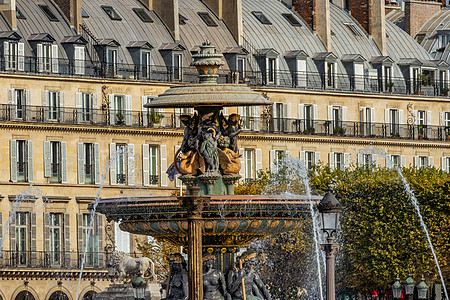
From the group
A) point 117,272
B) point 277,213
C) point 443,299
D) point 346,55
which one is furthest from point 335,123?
point 277,213

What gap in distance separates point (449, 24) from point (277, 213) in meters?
100

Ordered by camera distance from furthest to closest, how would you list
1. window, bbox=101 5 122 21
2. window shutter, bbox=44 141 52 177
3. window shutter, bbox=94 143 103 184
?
1. window, bbox=101 5 122 21
2. window shutter, bbox=94 143 103 184
3. window shutter, bbox=44 141 52 177

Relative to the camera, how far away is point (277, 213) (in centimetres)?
4359

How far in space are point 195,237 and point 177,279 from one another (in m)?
4.41

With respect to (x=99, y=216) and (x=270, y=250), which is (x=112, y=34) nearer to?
(x=99, y=216)

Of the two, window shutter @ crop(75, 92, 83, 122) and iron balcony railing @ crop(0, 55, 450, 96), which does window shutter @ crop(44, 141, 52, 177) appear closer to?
window shutter @ crop(75, 92, 83, 122)

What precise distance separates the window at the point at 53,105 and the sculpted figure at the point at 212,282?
6652 cm

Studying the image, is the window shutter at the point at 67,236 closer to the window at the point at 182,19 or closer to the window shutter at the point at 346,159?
the window at the point at 182,19

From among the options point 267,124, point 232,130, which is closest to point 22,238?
point 267,124

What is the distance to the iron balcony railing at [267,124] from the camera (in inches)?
4291

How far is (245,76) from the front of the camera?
118625 mm

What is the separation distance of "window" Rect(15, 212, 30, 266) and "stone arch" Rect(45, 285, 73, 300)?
2.44 m

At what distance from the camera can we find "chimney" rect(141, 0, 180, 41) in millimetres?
116000

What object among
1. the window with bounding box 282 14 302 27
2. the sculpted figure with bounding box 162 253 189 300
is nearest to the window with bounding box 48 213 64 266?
the window with bounding box 282 14 302 27
